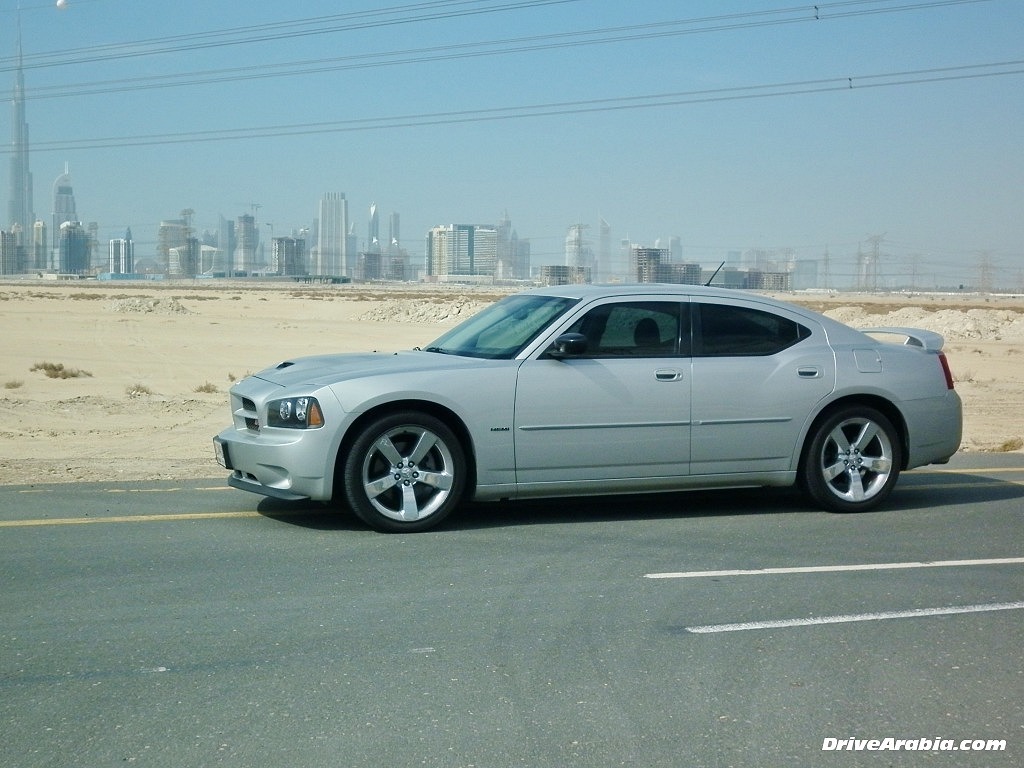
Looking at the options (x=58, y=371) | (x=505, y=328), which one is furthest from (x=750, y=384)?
(x=58, y=371)

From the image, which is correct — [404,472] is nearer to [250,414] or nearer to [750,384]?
[250,414]

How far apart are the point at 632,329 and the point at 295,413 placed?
245 cm

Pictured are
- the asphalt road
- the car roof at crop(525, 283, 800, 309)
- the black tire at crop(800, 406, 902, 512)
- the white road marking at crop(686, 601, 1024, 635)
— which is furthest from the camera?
the black tire at crop(800, 406, 902, 512)

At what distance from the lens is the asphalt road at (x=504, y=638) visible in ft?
14.2

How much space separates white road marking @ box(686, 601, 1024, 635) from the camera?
5.79m

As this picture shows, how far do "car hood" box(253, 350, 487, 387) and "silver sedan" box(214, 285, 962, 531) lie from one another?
0.02 m

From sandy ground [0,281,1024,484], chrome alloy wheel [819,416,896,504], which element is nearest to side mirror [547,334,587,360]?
chrome alloy wheel [819,416,896,504]

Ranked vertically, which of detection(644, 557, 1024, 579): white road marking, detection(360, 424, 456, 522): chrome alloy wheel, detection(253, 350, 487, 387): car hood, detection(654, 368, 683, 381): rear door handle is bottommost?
detection(644, 557, 1024, 579): white road marking

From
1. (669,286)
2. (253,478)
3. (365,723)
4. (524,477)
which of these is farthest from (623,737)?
(669,286)

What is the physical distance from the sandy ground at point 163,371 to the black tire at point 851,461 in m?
5.11

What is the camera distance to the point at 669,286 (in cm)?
897

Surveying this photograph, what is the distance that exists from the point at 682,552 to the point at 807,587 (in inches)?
41.8

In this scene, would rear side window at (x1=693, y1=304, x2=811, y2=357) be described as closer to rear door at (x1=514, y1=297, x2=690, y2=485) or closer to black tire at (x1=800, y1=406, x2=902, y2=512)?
rear door at (x1=514, y1=297, x2=690, y2=485)

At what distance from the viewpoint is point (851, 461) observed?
9.02m
